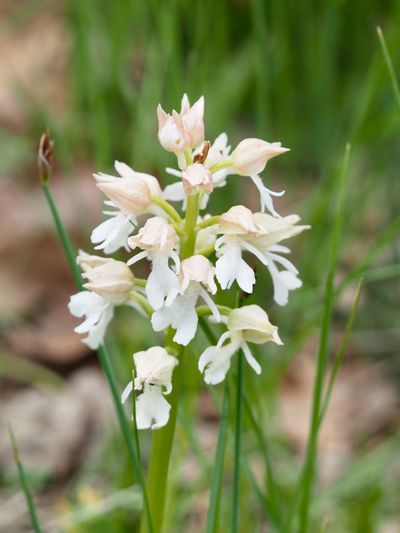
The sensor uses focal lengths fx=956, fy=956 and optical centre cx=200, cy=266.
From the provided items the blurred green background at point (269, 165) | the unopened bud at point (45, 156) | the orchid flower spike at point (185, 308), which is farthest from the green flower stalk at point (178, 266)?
the blurred green background at point (269, 165)

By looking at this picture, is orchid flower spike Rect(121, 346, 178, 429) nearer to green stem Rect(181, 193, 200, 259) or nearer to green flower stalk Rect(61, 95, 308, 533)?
green flower stalk Rect(61, 95, 308, 533)

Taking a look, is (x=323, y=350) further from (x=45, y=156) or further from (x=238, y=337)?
(x=45, y=156)

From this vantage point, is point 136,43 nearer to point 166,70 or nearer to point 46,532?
point 166,70

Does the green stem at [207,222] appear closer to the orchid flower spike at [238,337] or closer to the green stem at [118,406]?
the orchid flower spike at [238,337]

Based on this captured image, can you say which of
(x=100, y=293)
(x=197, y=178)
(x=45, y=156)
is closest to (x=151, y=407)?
(x=100, y=293)

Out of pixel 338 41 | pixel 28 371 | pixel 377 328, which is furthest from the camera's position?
pixel 338 41

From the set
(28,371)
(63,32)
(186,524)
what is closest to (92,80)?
(28,371)
